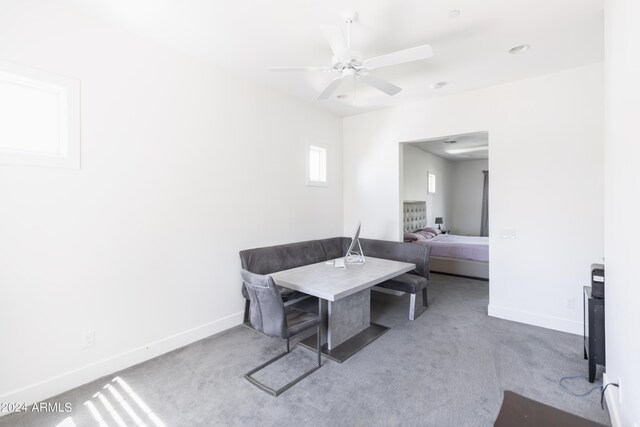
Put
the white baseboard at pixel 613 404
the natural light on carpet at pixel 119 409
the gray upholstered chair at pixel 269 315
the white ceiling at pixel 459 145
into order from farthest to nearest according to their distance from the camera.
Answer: the white ceiling at pixel 459 145, the gray upholstered chair at pixel 269 315, the natural light on carpet at pixel 119 409, the white baseboard at pixel 613 404

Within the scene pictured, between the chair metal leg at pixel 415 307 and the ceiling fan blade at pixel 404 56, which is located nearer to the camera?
the ceiling fan blade at pixel 404 56

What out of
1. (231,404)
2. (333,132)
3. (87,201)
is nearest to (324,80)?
(333,132)

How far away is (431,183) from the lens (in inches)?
313

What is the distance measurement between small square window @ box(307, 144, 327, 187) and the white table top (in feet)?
5.17

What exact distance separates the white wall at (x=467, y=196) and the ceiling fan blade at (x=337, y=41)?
793 centimetres

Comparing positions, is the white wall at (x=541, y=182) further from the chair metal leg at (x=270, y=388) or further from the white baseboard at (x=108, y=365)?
the white baseboard at (x=108, y=365)

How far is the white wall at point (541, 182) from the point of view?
315 cm

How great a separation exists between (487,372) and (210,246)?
2887mm

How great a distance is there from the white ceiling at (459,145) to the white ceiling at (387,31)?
2.36 metres

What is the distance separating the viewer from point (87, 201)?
7.76ft

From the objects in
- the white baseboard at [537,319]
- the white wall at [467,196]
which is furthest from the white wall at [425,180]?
the white baseboard at [537,319]

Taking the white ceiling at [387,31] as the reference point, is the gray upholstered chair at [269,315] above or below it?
below

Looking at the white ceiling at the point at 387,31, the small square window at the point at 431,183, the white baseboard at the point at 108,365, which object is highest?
the white ceiling at the point at 387,31

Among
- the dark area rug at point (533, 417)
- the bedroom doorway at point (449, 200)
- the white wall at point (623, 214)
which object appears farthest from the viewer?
the bedroom doorway at point (449, 200)
